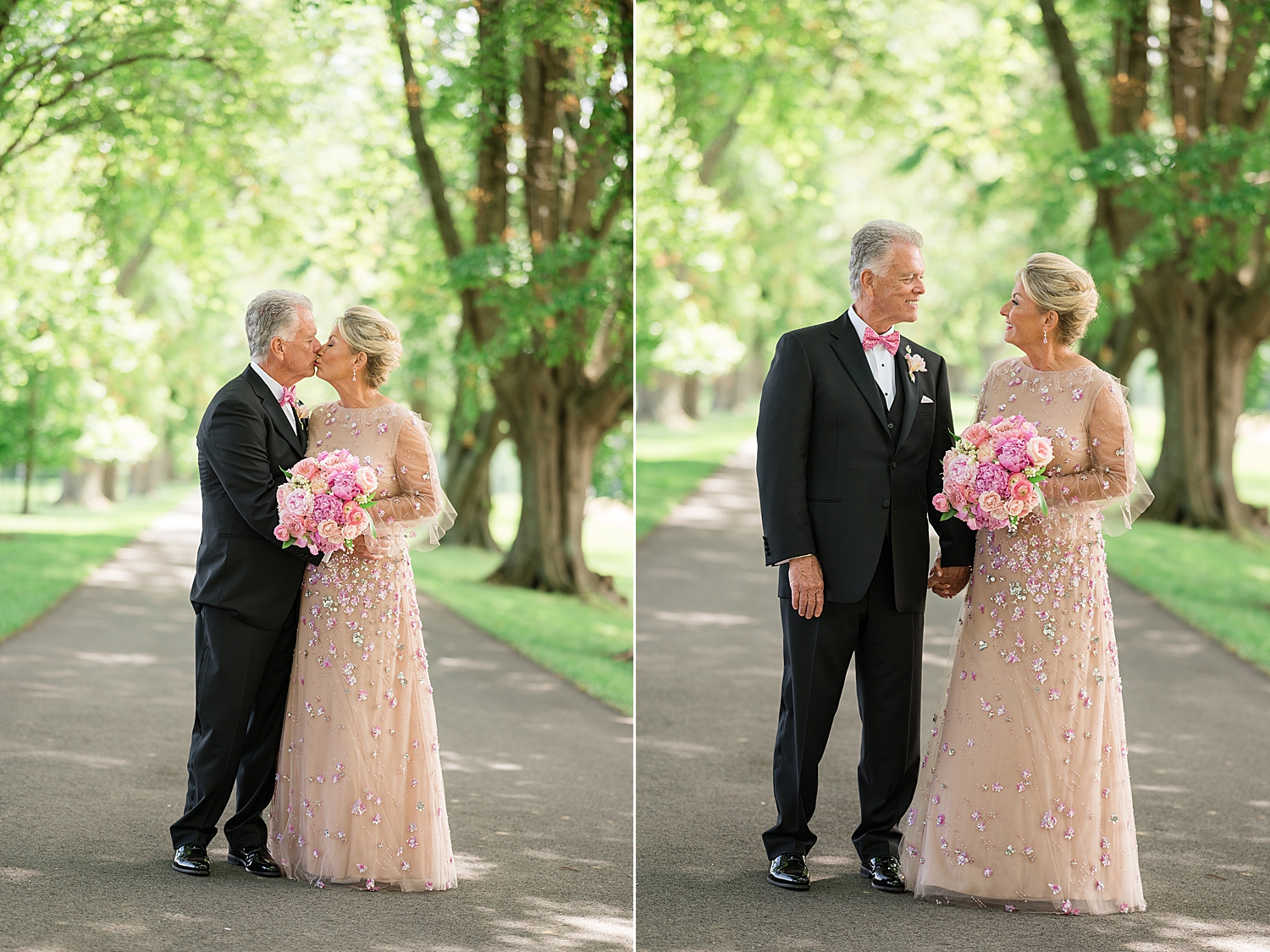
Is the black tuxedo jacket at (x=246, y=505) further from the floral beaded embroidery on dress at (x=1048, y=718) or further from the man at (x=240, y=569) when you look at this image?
the floral beaded embroidery on dress at (x=1048, y=718)

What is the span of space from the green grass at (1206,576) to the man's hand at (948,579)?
5.17m

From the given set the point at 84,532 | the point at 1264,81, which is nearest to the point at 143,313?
the point at 84,532

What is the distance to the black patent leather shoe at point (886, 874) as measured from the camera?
14.1 feet

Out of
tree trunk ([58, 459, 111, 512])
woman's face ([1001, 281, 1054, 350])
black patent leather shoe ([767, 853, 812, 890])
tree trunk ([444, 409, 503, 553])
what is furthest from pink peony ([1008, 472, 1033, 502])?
tree trunk ([444, 409, 503, 553])

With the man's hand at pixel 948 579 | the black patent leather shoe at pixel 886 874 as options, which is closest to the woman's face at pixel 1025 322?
the man's hand at pixel 948 579

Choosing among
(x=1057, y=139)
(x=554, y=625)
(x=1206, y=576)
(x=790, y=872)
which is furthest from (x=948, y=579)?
(x=1057, y=139)

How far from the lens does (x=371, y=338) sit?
14.3ft

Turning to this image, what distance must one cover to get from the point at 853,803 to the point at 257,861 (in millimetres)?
2584

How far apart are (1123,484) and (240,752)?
131 inches

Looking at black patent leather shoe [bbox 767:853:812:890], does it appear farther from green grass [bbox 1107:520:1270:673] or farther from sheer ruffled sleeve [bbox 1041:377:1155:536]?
green grass [bbox 1107:520:1270:673]

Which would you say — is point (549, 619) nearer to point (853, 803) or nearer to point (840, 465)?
point (853, 803)

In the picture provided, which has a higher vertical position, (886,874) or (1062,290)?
(1062,290)

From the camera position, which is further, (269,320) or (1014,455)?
(269,320)

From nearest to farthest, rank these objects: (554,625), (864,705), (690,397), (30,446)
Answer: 1. (864,705)
2. (30,446)
3. (554,625)
4. (690,397)
